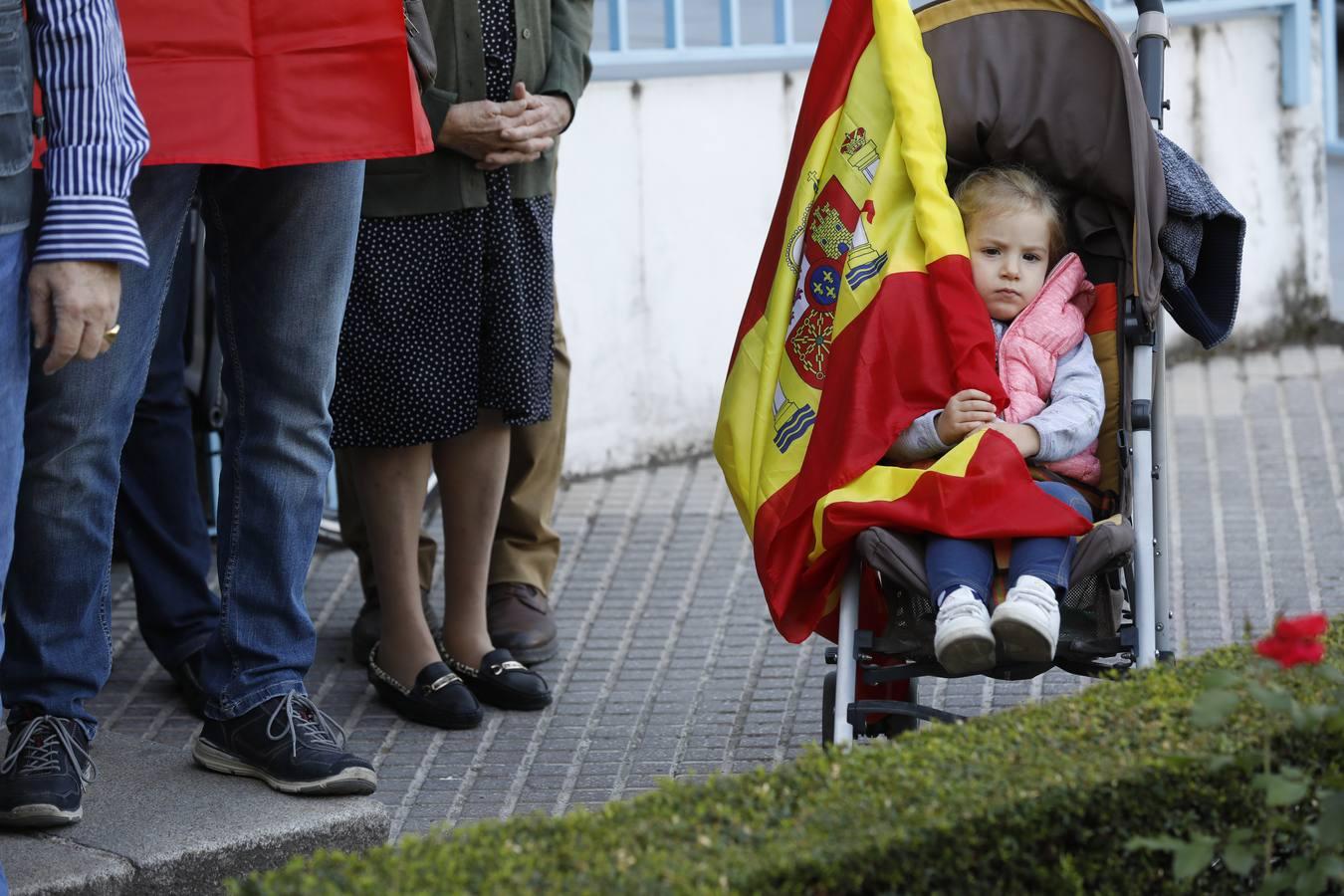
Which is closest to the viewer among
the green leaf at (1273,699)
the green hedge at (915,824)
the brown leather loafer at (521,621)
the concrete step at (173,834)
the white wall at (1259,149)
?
the green hedge at (915,824)

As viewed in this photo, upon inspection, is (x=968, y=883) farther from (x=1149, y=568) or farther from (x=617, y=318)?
(x=617, y=318)

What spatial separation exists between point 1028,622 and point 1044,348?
31.7 inches

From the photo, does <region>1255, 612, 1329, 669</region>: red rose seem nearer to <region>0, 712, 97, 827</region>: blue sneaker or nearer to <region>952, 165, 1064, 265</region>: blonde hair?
<region>952, 165, 1064, 265</region>: blonde hair

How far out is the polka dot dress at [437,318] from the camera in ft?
14.7

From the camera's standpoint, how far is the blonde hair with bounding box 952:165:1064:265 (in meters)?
4.06

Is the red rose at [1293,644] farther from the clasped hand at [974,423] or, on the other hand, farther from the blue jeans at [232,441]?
the blue jeans at [232,441]

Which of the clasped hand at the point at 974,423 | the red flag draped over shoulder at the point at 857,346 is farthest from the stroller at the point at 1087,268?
the clasped hand at the point at 974,423

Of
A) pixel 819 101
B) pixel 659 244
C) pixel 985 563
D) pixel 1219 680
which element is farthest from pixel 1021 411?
pixel 659 244

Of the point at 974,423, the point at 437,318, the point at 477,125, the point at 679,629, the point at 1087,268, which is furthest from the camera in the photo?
the point at 679,629

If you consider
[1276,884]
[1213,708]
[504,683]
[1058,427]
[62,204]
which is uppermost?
[62,204]

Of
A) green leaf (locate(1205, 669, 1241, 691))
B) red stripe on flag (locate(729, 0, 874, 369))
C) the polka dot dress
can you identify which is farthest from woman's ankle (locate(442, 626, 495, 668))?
green leaf (locate(1205, 669, 1241, 691))

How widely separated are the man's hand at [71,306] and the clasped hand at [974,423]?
64.4 inches

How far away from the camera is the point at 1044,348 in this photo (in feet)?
13.1

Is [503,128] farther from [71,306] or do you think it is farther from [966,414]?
[71,306]
